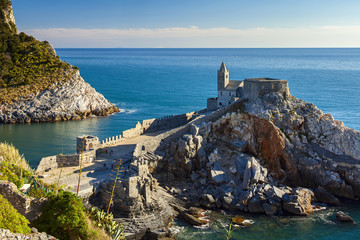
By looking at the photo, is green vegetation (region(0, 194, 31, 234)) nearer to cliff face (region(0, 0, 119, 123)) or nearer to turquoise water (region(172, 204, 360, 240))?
turquoise water (region(172, 204, 360, 240))

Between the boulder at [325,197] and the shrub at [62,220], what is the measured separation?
26953mm

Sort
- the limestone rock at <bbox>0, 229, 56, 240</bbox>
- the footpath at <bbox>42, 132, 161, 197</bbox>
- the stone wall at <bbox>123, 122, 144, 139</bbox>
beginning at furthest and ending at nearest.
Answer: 1. the stone wall at <bbox>123, 122, 144, 139</bbox>
2. the footpath at <bbox>42, 132, 161, 197</bbox>
3. the limestone rock at <bbox>0, 229, 56, 240</bbox>

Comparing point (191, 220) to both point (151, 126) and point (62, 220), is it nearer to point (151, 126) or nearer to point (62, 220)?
point (62, 220)

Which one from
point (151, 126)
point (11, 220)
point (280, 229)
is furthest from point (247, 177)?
point (11, 220)

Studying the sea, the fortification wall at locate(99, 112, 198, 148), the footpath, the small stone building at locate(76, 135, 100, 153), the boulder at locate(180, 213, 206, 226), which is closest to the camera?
the footpath

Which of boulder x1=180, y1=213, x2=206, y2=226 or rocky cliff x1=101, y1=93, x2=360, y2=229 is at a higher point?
rocky cliff x1=101, y1=93, x2=360, y2=229

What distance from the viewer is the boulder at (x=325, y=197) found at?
40.5m

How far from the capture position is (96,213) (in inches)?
1091

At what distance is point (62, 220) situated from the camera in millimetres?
Answer: 22547

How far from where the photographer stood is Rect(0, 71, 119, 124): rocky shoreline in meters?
77.2

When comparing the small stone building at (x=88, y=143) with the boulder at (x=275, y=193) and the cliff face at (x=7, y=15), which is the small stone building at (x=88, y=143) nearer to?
the boulder at (x=275, y=193)

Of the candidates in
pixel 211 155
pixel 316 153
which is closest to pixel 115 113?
pixel 211 155

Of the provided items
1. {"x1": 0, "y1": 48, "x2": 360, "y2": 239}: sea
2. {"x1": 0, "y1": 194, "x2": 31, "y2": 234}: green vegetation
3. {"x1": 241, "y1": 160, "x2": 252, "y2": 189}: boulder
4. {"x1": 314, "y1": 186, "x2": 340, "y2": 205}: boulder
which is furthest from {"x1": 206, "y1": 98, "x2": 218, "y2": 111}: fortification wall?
{"x1": 0, "y1": 194, "x2": 31, "y2": 234}: green vegetation

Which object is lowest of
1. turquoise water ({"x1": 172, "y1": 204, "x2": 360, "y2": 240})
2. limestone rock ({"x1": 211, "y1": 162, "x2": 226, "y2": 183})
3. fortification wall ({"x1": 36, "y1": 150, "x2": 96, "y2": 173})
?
turquoise water ({"x1": 172, "y1": 204, "x2": 360, "y2": 240})
